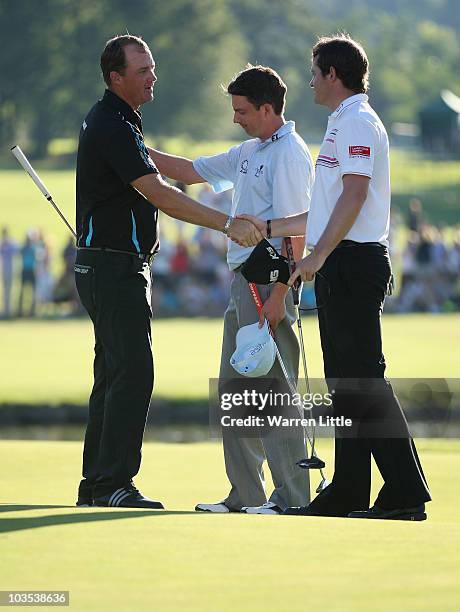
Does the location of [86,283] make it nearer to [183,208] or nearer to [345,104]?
[183,208]

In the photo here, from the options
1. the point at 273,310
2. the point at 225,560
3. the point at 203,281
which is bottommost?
the point at 225,560

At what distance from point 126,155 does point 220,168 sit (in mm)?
852

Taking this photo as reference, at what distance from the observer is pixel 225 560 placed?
4.39m

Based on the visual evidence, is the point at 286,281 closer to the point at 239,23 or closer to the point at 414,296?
the point at 414,296

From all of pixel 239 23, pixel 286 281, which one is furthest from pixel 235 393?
pixel 239 23

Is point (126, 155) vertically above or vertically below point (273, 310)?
above

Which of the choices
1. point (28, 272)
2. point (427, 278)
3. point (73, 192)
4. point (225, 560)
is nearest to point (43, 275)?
point (28, 272)

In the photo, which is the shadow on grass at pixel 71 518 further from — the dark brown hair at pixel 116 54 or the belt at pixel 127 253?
the dark brown hair at pixel 116 54

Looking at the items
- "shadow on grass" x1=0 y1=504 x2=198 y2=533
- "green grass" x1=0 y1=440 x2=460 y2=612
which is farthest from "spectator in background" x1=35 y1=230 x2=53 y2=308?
"green grass" x1=0 y1=440 x2=460 y2=612

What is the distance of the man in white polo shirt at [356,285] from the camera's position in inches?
218

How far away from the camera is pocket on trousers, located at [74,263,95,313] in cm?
605

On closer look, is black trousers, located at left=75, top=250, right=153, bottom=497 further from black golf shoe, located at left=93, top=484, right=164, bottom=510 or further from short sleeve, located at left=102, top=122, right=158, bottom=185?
short sleeve, located at left=102, top=122, right=158, bottom=185

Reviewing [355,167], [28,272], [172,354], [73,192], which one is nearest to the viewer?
[355,167]

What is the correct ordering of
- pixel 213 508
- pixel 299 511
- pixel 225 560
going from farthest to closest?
pixel 213 508 → pixel 299 511 → pixel 225 560
